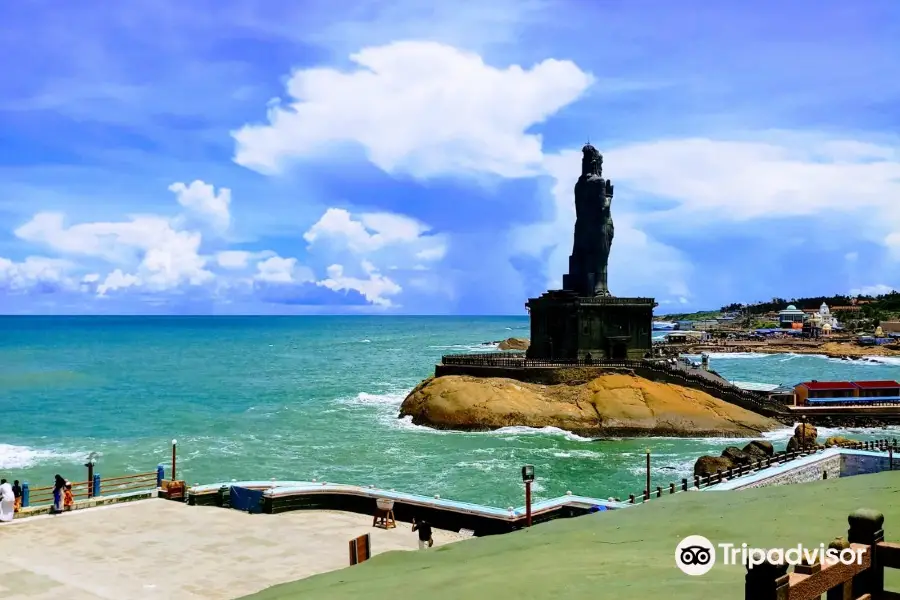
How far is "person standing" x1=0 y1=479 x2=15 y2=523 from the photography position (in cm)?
1967

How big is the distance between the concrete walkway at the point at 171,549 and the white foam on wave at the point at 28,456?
22666mm

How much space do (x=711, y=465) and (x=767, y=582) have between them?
27478 millimetres

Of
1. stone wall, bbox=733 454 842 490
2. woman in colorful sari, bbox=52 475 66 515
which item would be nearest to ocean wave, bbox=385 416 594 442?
stone wall, bbox=733 454 842 490

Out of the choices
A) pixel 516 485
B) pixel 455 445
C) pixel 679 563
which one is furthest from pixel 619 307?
pixel 679 563

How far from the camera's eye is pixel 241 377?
9306 cm

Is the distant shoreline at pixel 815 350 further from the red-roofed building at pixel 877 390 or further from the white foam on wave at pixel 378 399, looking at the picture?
the white foam on wave at pixel 378 399

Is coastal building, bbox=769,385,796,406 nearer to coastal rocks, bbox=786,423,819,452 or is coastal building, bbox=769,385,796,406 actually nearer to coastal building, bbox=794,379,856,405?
coastal building, bbox=794,379,856,405

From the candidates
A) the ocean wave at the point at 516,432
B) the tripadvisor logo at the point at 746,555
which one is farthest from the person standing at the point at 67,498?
the ocean wave at the point at 516,432

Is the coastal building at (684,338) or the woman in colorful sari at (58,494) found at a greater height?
the coastal building at (684,338)

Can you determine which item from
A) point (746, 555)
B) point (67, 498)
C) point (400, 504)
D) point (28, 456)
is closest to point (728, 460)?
point (400, 504)

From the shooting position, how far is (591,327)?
56156 millimetres

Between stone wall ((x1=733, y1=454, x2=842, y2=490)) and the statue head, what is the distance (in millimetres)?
35687

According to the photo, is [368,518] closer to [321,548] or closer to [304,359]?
[321,548]

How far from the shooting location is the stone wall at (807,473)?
25525 mm
